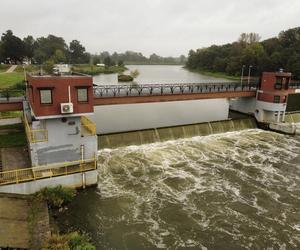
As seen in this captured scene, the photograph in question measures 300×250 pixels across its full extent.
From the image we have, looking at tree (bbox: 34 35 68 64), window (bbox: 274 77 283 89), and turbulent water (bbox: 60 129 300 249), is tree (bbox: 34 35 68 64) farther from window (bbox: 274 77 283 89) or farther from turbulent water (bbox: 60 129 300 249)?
turbulent water (bbox: 60 129 300 249)

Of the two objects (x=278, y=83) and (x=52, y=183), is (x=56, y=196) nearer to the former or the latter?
(x=52, y=183)

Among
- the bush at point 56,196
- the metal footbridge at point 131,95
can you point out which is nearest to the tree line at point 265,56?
the metal footbridge at point 131,95

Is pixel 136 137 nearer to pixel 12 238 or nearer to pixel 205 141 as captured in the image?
pixel 205 141

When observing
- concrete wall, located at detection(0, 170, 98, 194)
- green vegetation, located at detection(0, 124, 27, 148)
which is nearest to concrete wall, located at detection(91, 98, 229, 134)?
green vegetation, located at detection(0, 124, 27, 148)

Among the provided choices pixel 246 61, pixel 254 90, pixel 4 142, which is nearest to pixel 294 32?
pixel 246 61

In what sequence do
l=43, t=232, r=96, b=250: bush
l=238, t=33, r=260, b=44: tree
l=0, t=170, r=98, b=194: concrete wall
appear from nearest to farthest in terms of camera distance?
l=43, t=232, r=96, b=250: bush, l=0, t=170, r=98, b=194: concrete wall, l=238, t=33, r=260, b=44: tree

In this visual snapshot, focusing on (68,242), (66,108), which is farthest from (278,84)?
(68,242)

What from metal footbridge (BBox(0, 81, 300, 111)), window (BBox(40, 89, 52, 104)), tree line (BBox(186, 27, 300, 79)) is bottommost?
metal footbridge (BBox(0, 81, 300, 111))

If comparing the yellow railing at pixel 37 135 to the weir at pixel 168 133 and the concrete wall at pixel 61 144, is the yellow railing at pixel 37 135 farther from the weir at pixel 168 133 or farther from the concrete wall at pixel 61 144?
the weir at pixel 168 133

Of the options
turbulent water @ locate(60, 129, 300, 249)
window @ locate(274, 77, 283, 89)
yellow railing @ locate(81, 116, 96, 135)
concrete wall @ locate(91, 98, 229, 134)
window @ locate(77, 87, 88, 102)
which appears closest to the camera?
turbulent water @ locate(60, 129, 300, 249)
